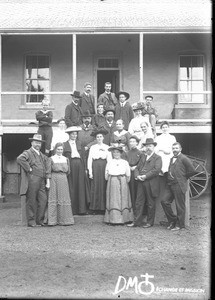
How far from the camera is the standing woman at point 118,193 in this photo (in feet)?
32.9

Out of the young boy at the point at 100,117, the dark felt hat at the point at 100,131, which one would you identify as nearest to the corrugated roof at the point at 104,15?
the young boy at the point at 100,117

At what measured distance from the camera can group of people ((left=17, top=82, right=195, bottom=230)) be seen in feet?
32.2

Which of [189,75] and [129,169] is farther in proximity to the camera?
[189,75]

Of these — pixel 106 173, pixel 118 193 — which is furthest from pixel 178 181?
pixel 106 173

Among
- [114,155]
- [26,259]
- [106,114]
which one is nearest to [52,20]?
[106,114]

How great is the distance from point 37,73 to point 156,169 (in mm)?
8190

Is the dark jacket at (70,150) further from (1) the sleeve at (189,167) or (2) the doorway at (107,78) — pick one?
(2) the doorway at (107,78)

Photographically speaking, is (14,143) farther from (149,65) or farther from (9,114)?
(149,65)

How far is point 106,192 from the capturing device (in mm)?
10266

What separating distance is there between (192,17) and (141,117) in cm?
649

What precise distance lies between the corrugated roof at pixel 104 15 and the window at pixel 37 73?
4.36ft

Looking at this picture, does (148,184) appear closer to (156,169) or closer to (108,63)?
(156,169)

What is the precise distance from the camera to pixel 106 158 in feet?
35.1

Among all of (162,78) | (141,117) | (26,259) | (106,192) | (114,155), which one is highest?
(162,78)
